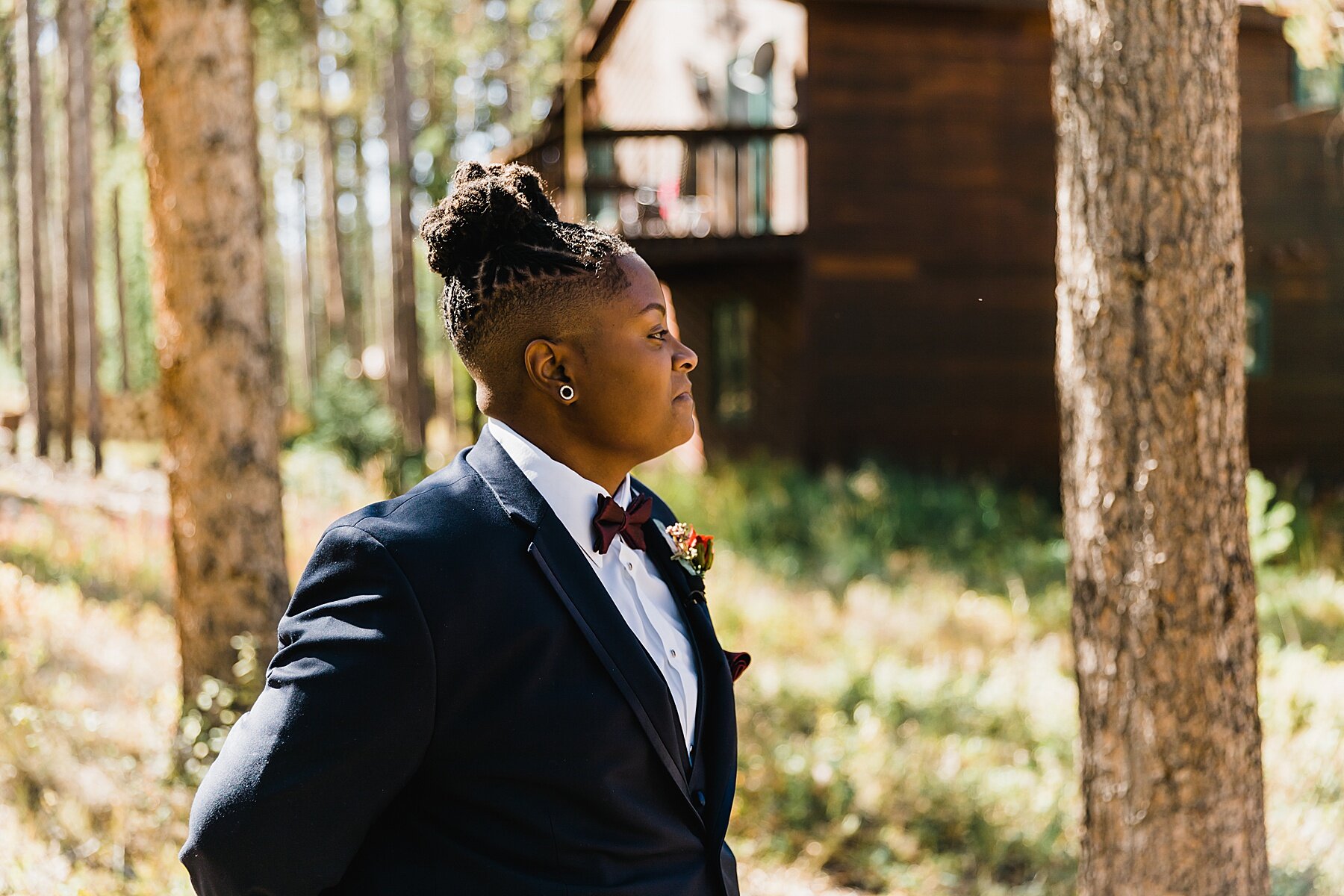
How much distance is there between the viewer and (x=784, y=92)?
1563 centimetres

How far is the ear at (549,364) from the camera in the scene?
6.36 ft

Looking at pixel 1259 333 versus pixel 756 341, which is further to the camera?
pixel 756 341

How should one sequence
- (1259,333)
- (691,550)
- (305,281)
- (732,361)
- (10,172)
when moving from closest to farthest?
(691,550), (1259,333), (732,361), (10,172), (305,281)

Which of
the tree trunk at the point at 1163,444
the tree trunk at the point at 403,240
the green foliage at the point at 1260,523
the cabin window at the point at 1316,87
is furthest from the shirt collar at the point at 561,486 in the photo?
the cabin window at the point at 1316,87

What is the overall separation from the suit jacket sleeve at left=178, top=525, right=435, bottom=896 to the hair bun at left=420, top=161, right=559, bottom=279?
1.60ft

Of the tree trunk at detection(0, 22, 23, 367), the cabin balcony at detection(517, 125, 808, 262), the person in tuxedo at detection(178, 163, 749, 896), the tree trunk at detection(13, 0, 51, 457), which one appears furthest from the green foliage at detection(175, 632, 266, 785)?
the tree trunk at detection(13, 0, 51, 457)

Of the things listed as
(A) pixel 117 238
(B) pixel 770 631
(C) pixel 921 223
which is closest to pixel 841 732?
(B) pixel 770 631

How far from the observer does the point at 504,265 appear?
1.95m

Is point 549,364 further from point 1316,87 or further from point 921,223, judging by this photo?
point 1316,87

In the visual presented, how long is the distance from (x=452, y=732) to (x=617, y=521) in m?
0.44

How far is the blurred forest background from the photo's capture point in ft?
17.7

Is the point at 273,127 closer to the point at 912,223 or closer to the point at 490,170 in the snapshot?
the point at 912,223

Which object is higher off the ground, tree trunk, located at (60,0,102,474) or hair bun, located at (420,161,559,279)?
tree trunk, located at (60,0,102,474)

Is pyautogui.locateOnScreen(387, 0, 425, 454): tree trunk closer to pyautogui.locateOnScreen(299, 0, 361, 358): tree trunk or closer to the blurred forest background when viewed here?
Result: the blurred forest background
